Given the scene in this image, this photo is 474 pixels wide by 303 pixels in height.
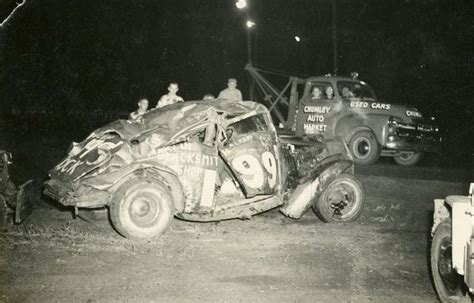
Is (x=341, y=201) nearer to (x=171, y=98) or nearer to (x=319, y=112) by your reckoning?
(x=171, y=98)

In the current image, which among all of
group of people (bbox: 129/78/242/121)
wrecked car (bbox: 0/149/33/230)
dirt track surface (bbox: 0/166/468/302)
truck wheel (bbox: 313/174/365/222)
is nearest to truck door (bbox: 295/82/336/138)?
group of people (bbox: 129/78/242/121)

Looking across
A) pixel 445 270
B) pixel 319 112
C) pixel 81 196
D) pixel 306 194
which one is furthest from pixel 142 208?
pixel 319 112

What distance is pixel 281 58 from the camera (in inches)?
1107

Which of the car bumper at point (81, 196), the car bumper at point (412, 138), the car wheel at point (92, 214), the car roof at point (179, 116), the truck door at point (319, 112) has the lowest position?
the car wheel at point (92, 214)

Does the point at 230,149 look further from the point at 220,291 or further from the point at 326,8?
the point at 326,8

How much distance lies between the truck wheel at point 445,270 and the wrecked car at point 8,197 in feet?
17.9

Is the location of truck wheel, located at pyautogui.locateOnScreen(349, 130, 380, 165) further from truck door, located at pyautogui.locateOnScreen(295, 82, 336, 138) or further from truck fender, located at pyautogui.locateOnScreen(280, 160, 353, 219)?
truck fender, located at pyautogui.locateOnScreen(280, 160, 353, 219)

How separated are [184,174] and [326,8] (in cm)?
2330

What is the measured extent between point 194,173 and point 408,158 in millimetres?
8678

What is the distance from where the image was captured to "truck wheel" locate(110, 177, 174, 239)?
5926 millimetres

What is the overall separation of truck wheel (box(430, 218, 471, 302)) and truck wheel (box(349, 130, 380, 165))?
733 centimetres

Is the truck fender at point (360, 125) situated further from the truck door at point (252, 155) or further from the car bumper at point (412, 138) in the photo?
the truck door at point (252, 155)

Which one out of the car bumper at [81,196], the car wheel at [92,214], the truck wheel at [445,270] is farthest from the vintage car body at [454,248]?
the car wheel at [92,214]

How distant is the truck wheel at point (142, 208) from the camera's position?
5926mm
